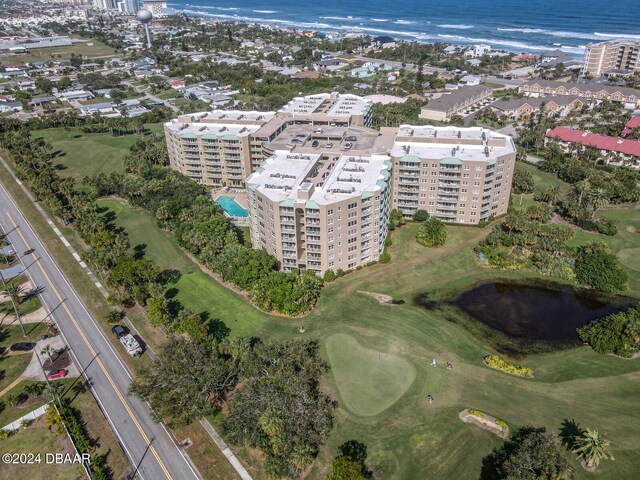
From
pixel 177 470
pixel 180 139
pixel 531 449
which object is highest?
pixel 180 139

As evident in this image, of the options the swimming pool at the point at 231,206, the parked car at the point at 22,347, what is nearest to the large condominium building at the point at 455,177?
the swimming pool at the point at 231,206

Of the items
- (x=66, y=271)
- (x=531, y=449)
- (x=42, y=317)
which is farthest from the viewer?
→ (x=66, y=271)

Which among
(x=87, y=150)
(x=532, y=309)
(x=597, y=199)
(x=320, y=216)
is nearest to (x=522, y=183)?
(x=597, y=199)

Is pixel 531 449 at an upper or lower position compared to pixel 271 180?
lower

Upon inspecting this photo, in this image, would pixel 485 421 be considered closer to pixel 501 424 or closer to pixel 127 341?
pixel 501 424

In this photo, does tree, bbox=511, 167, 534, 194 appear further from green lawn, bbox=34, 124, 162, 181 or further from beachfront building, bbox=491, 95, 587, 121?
green lawn, bbox=34, 124, 162, 181

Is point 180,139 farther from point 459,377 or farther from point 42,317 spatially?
point 459,377

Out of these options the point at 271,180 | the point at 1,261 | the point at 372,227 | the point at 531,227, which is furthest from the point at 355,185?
the point at 1,261

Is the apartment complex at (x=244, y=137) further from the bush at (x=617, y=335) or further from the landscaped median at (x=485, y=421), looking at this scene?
the landscaped median at (x=485, y=421)
